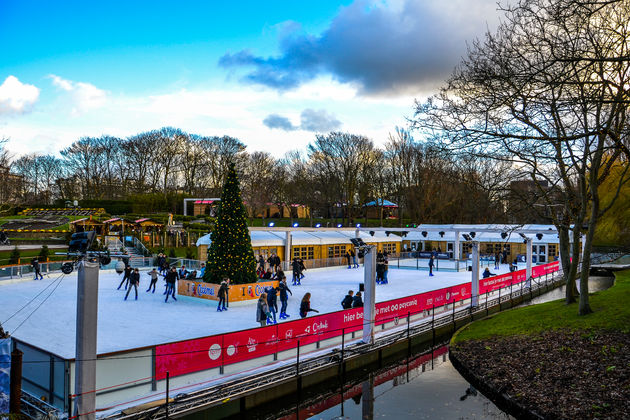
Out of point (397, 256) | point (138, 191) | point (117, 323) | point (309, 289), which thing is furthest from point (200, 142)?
point (117, 323)

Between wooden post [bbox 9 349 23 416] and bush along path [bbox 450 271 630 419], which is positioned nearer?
wooden post [bbox 9 349 23 416]

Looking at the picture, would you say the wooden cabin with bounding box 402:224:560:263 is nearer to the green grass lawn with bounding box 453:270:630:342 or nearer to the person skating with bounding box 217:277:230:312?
the green grass lawn with bounding box 453:270:630:342

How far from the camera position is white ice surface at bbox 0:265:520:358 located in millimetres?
12883

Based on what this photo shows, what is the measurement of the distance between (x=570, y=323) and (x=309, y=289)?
11697 millimetres

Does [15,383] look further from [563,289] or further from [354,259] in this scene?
[563,289]

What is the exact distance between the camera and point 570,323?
14.1m

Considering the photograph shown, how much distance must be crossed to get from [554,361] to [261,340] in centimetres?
715

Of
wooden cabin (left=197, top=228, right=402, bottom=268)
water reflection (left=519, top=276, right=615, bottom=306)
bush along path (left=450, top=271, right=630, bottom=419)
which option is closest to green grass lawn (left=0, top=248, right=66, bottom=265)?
wooden cabin (left=197, top=228, right=402, bottom=268)

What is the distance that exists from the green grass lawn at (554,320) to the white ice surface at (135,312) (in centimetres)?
483

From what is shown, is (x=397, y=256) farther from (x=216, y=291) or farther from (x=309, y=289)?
(x=216, y=291)

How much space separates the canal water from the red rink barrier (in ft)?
3.57

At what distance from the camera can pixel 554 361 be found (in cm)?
1136

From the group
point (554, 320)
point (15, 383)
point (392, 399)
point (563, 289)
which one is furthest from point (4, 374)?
point (563, 289)

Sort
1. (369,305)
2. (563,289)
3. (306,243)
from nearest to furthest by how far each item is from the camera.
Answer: (369,305) < (563,289) < (306,243)
